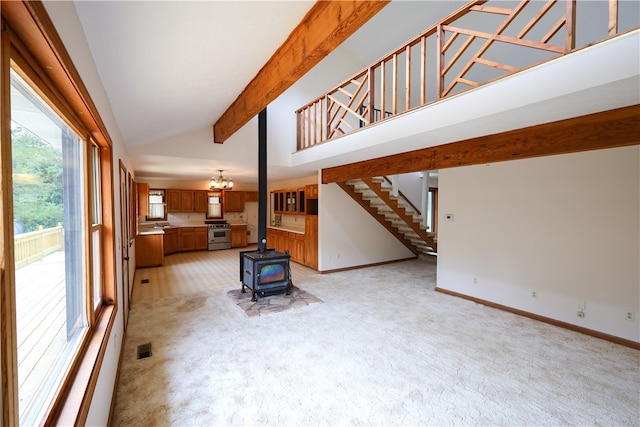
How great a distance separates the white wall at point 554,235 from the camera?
3.33 m

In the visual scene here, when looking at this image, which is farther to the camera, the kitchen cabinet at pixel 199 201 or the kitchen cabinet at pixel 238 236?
the kitchen cabinet at pixel 238 236

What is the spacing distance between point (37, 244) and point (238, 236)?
9.40m

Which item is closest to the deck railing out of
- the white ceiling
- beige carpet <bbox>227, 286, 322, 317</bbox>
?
the white ceiling

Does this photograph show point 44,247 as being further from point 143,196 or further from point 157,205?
point 157,205

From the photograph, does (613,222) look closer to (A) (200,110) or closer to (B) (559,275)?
(B) (559,275)

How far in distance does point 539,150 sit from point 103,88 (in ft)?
13.8

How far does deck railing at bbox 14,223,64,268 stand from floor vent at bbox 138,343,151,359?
1.98 metres

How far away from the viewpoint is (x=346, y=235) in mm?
6973

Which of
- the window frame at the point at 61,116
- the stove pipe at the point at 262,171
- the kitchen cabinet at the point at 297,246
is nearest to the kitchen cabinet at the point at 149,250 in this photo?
the kitchen cabinet at the point at 297,246

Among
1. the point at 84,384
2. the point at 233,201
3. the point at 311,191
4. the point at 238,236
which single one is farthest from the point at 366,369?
the point at 233,201

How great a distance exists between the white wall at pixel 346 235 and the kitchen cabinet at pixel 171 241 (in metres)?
5.32

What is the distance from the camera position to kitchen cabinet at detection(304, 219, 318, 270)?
22.4ft

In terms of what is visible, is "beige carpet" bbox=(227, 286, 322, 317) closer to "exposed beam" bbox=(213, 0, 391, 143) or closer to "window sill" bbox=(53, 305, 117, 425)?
"window sill" bbox=(53, 305, 117, 425)

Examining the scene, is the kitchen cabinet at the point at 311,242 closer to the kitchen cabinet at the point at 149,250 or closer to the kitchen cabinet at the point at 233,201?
the kitchen cabinet at the point at 149,250
